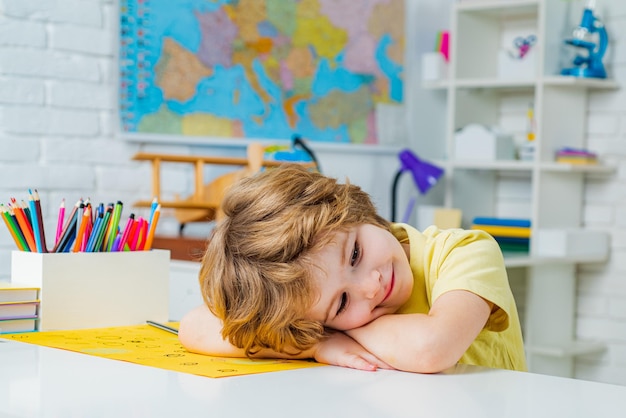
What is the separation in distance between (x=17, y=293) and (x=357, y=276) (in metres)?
0.47

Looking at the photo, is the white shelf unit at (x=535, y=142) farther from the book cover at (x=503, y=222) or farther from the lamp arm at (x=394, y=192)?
the lamp arm at (x=394, y=192)

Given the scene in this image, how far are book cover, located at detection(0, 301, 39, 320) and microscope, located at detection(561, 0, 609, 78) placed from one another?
215 cm

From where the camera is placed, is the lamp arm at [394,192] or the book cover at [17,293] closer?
the book cover at [17,293]

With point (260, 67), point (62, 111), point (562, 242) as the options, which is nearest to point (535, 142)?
point (562, 242)

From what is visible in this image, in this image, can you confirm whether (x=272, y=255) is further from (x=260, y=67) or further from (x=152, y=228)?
(x=260, y=67)

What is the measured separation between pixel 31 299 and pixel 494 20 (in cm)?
243

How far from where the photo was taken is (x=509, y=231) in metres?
2.96

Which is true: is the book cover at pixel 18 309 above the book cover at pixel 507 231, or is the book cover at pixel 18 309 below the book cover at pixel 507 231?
above

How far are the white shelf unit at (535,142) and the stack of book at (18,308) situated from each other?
1747 millimetres

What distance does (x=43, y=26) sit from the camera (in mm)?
2229

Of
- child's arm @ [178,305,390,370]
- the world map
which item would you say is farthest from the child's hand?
the world map

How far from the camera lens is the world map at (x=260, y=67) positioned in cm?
245

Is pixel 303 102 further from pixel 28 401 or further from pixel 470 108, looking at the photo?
pixel 28 401

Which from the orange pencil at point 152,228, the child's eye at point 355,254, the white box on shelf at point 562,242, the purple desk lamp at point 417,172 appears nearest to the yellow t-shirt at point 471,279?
the child's eye at point 355,254
